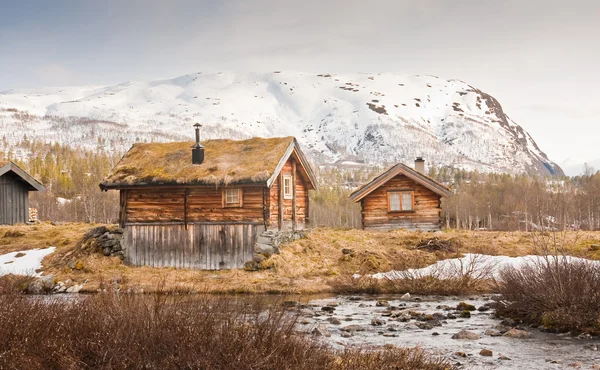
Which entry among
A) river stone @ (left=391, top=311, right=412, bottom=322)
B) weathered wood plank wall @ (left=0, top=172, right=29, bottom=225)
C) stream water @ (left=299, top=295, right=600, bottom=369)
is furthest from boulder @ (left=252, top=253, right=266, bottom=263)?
weathered wood plank wall @ (left=0, top=172, right=29, bottom=225)

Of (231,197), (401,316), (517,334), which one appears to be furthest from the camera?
(231,197)

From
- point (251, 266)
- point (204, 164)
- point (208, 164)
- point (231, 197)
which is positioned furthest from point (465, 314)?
point (204, 164)

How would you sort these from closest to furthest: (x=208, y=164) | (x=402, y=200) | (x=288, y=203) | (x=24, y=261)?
1. (x=208, y=164)
2. (x=24, y=261)
3. (x=288, y=203)
4. (x=402, y=200)

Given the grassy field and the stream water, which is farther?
the grassy field

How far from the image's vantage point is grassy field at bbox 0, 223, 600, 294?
976 inches

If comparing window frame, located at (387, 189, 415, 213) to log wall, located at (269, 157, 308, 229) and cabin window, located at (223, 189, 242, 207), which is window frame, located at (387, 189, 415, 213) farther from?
cabin window, located at (223, 189, 242, 207)

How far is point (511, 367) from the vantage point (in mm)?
12055

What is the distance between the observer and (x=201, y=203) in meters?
29.1

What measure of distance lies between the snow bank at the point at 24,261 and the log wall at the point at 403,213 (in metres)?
19.0

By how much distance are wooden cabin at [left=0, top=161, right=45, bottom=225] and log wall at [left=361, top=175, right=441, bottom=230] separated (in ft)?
71.5

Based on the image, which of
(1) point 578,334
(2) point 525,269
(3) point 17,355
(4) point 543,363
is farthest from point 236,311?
(2) point 525,269

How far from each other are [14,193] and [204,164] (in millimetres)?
17850

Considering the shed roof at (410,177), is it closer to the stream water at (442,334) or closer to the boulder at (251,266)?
the boulder at (251,266)

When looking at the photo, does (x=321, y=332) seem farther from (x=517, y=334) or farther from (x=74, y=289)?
(x=74, y=289)
